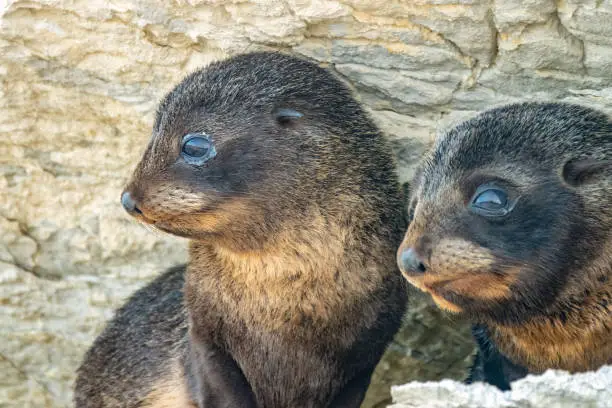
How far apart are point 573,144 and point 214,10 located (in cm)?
245

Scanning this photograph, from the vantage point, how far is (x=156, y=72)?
25.1ft

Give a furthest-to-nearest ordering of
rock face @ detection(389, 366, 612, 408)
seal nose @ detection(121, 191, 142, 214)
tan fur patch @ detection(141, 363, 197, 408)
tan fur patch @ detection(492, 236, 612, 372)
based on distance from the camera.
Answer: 1. tan fur patch @ detection(141, 363, 197, 408)
2. seal nose @ detection(121, 191, 142, 214)
3. tan fur patch @ detection(492, 236, 612, 372)
4. rock face @ detection(389, 366, 612, 408)

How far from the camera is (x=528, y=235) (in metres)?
5.69

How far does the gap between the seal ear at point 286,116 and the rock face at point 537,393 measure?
1.82 m

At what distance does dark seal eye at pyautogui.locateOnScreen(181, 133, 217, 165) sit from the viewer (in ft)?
20.3

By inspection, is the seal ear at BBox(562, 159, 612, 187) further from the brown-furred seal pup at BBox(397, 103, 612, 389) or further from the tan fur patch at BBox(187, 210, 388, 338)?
the tan fur patch at BBox(187, 210, 388, 338)

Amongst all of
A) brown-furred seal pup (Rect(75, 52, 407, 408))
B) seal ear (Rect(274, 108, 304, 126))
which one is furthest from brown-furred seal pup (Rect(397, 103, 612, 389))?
seal ear (Rect(274, 108, 304, 126))

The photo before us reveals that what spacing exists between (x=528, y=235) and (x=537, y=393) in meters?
1.03

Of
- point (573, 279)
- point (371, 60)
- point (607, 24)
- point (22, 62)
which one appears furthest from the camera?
point (22, 62)

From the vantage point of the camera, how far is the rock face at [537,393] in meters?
4.84

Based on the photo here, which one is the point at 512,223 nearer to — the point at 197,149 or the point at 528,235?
the point at 528,235

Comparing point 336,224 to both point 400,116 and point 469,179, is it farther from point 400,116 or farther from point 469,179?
point 400,116

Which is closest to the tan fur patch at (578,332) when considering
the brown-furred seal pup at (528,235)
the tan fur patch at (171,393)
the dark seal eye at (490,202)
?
the brown-furred seal pup at (528,235)

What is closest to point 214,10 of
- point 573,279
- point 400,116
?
point 400,116
